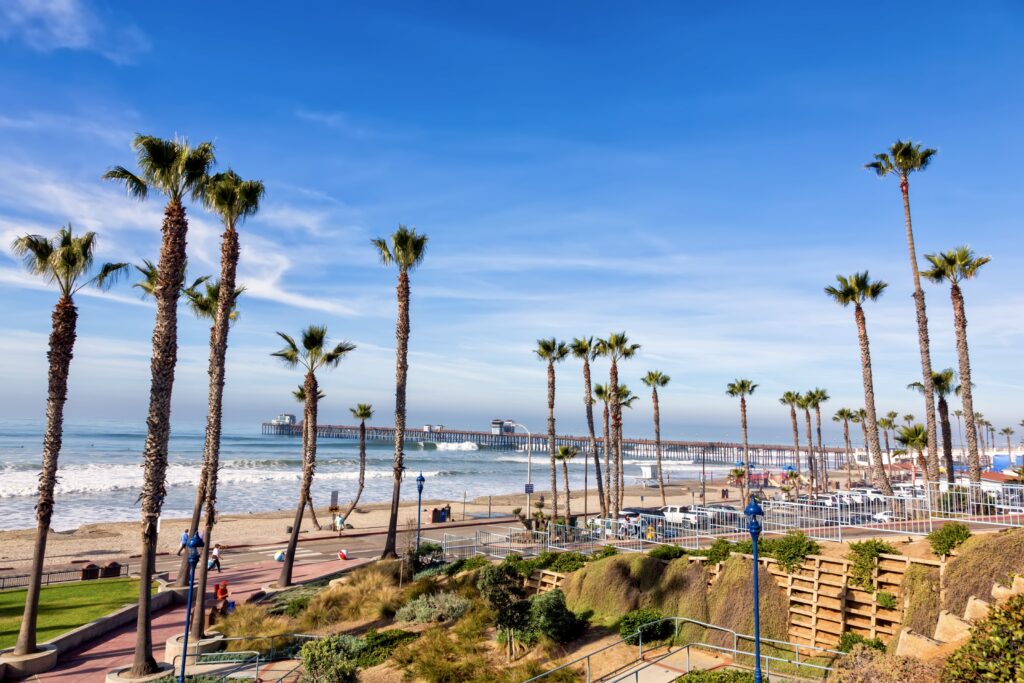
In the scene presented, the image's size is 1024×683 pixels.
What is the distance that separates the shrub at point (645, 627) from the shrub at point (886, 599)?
212 inches

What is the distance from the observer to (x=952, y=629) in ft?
35.6

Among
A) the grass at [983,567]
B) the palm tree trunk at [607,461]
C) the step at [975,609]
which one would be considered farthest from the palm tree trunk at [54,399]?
the palm tree trunk at [607,461]

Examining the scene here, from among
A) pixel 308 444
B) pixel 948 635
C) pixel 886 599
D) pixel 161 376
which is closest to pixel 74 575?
pixel 308 444

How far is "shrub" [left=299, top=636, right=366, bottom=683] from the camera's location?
14547 millimetres

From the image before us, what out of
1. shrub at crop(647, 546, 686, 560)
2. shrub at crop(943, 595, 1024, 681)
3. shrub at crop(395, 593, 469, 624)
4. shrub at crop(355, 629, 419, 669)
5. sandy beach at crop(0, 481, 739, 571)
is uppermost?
shrub at crop(943, 595, 1024, 681)

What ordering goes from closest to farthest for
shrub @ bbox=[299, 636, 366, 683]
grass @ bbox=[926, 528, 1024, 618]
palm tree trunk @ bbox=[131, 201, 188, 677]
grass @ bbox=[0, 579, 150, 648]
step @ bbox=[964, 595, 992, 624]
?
step @ bbox=[964, 595, 992, 624] → grass @ bbox=[926, 528, 1024, 618] → shrub @ bbox=[299, 636, 366, 683] → palm tree trunk @ bbox=[131, 201, 188, 677] → grass @ bbox=[0, 579, 150, 648]

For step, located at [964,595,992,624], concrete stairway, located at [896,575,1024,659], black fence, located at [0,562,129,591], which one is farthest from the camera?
black fence, located at [0,562,129,591]

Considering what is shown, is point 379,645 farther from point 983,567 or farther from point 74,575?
point 74,575

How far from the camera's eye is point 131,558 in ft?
117

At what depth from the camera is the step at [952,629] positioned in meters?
10.5

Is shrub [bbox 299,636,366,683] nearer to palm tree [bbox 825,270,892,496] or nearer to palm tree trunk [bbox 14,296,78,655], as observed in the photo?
palm tree trunk [bbox 14,296,78,655]

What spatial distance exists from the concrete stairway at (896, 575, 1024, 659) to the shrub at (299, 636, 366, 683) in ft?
38.0

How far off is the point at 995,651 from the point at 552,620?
1153 cm

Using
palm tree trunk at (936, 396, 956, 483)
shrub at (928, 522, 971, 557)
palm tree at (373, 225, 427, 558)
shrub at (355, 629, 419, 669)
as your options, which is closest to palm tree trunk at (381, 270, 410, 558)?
palm tree at (373, 225, 427, 558)
